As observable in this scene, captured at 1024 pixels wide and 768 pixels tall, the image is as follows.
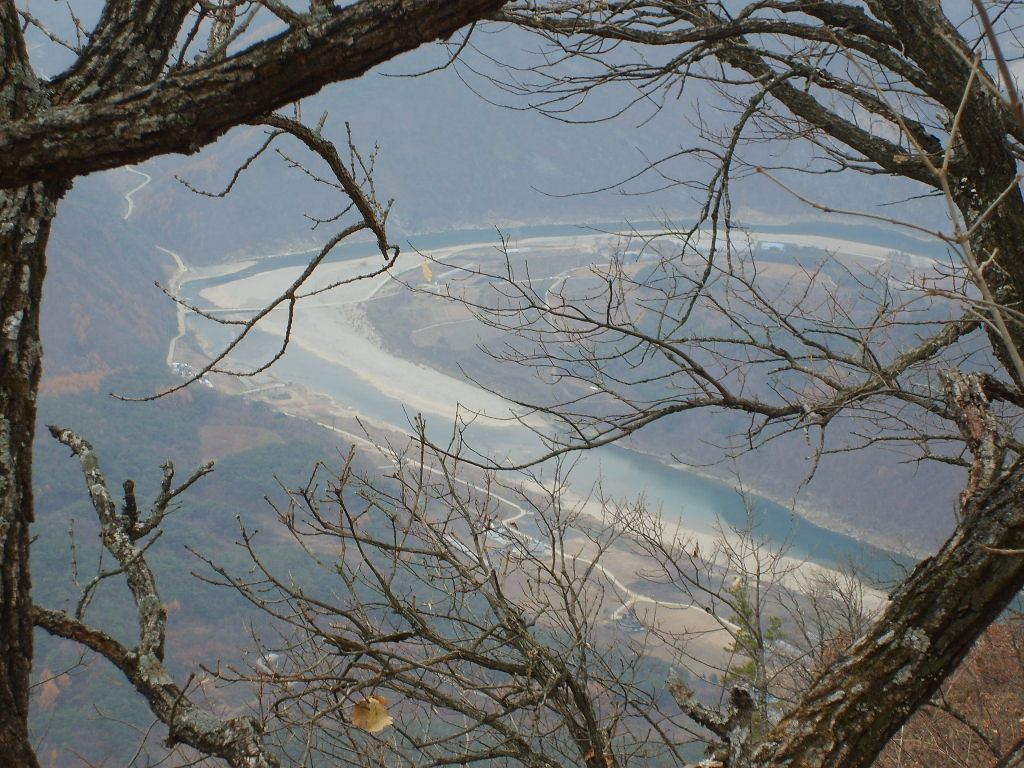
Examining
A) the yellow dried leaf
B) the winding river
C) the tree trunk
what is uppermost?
the tree trunk

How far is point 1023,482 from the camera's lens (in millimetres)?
1854

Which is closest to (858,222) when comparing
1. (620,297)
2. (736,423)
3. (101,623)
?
(736,423)

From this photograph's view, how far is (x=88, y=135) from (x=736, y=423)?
64.9 feet

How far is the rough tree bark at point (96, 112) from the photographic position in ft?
4.53

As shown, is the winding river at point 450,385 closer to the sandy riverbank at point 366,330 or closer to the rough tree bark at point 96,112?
the sandy riverbank at point 366,330

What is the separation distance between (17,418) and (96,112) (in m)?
0.59

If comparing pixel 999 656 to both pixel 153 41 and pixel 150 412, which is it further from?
pixel 150 412

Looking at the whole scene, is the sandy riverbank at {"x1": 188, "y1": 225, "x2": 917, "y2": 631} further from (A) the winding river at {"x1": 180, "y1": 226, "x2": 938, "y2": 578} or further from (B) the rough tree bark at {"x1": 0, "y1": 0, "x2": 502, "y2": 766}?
(B) the rough tree bark at {"x1": 0, "y1": 0, "x2": 502, "y2": 766}

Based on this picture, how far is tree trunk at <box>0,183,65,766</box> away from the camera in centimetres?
154

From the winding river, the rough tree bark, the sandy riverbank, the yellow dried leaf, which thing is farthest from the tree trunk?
the sandy riverbank

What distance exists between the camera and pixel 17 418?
5.15ft

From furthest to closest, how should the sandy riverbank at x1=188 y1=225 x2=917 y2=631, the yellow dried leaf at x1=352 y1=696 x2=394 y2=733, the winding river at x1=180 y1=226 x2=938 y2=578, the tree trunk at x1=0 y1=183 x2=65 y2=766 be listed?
the sandy riverbank at x1=188 y1=225 x2=917 y2=631 → the winding river at x1=180 y1=226 x2=938 y2=578 → the yellow dried leaf at x1=352 y1=696 x2=394 y2=733 → the tree trunk at x1=0 y1=183 x2=65 y2=766

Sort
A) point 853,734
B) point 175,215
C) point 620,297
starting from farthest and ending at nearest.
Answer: point 175,215
point 620,297
point 853,734

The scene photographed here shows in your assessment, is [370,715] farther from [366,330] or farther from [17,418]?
[366,330]
